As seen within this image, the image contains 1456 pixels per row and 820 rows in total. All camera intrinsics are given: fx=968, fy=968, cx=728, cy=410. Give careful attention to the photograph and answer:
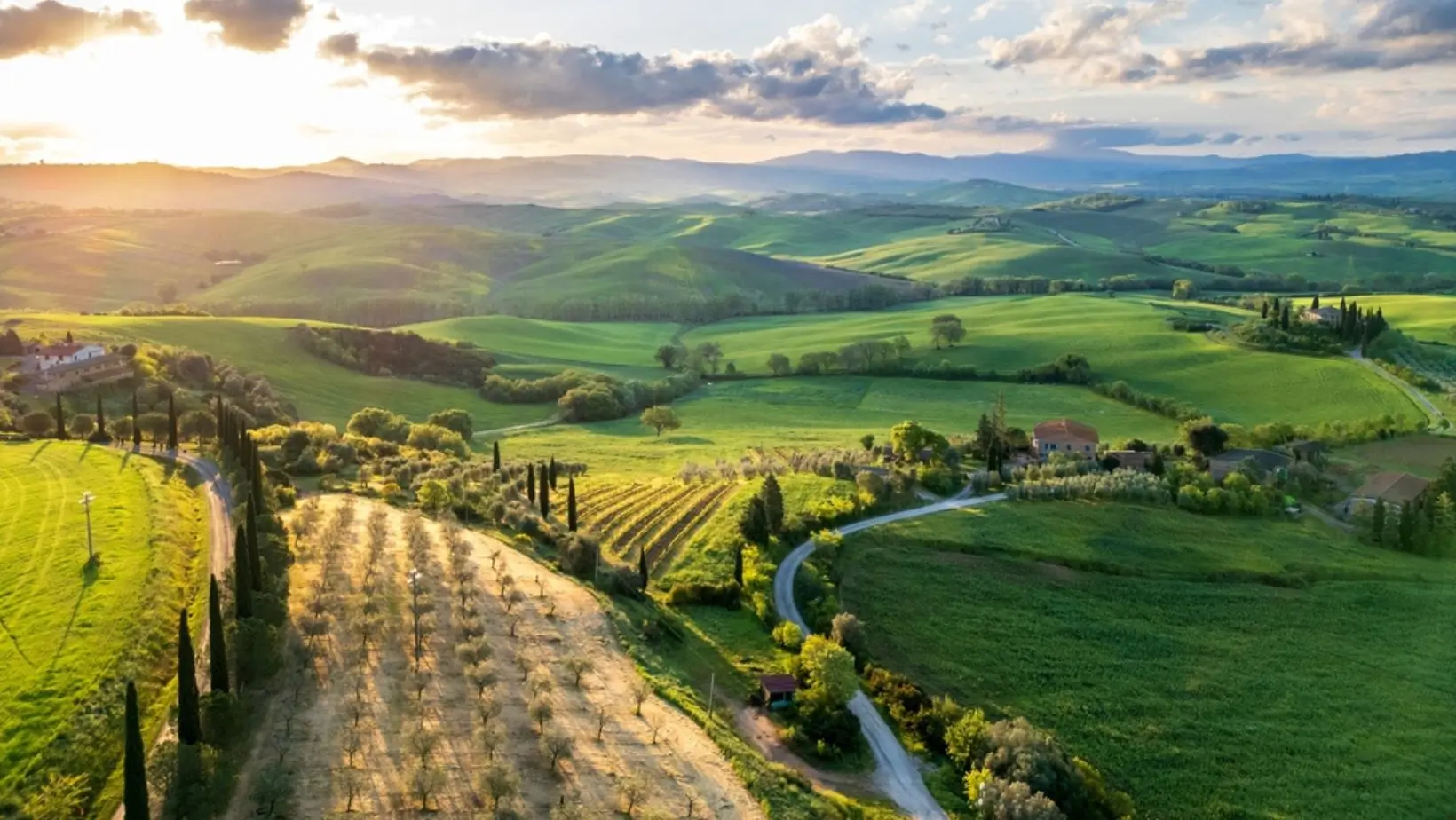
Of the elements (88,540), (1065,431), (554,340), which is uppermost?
(88,540)

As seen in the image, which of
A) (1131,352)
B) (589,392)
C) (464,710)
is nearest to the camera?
(464,710)

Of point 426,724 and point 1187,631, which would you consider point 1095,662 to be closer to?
point 1187,631

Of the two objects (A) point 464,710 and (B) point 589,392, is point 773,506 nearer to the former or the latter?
(A) point 464,710

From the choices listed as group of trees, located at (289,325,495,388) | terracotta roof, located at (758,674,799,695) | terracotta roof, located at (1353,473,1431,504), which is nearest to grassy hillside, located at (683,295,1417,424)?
terracotta roof, located at (1353,473,1431,504)

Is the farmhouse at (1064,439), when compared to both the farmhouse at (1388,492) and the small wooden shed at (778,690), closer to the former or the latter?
the farmhouse at (1388,492)

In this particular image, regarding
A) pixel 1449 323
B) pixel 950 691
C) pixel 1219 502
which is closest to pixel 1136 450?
pixel 1219 502

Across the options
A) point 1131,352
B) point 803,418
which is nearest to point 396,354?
point 803,418
